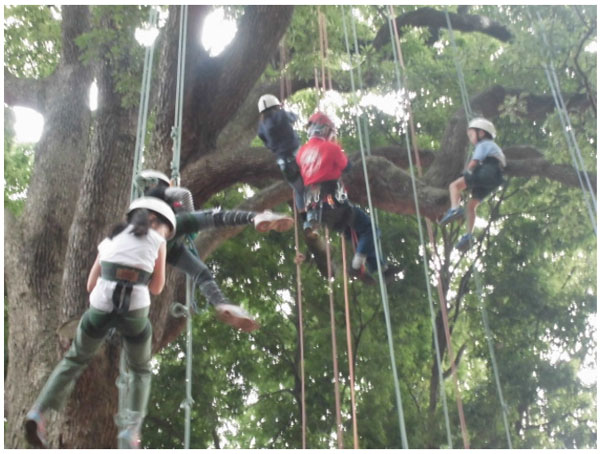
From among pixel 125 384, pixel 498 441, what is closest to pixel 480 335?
pixel 498 441

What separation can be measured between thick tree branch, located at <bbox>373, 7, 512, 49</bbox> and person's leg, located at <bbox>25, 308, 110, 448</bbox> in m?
6.20

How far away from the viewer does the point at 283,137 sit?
5.71m

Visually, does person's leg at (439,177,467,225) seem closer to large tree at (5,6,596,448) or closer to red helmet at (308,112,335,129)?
large tree at (5,6,596,448)

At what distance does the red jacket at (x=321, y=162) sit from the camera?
17.8 ft

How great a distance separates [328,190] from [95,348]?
259cm

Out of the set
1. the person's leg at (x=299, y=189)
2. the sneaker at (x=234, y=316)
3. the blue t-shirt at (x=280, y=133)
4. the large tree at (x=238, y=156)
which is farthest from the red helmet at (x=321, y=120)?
the sneaker at (x=234, y=316)

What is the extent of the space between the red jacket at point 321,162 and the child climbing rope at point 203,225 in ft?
5.01

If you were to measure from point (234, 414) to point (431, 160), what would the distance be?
166 inches

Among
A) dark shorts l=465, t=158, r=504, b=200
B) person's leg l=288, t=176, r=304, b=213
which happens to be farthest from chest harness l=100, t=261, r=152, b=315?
dark shorts l=465, t=158, r=504, b=200

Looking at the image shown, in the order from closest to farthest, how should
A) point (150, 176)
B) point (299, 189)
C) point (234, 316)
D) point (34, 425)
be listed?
point (34, 425) → point (234, 316) → point (150, 176) → point (299, 189)

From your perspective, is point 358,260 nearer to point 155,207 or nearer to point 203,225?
point 203,225

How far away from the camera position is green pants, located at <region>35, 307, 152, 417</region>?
3.35 meters

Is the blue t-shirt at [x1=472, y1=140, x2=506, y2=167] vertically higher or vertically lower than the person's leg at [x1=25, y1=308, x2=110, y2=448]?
higher

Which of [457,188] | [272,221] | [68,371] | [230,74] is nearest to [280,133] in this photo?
[230,74]
